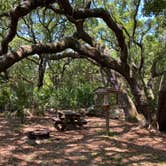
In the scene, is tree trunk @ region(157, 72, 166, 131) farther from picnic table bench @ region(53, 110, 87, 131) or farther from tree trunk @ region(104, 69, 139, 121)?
picnic table bench @ region(53, 110, 87, 131)

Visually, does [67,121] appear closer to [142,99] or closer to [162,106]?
[142,99]

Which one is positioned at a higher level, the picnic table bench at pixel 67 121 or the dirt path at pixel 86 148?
the picnic table bench at pixel 67 121

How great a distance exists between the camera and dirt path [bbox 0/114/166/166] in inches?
278

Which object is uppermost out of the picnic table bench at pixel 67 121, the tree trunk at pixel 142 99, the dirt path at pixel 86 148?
the tree trunk at pixel 142 99

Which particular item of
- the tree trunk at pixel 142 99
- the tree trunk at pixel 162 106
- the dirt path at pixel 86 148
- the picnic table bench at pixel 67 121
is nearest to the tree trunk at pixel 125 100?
the tree trunk at pixel 142 99

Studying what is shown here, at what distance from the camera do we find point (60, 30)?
24.3 metres

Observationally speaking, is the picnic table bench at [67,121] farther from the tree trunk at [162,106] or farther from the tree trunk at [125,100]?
the tree trunk at [162,106]

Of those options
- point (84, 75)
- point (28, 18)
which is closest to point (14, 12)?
point (28, 18)

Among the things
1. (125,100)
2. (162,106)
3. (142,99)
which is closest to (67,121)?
(142,99)


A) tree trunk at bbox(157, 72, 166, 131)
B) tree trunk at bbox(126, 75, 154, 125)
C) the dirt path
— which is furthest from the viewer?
tree trunk at bbox(126, 75, 154, 125)

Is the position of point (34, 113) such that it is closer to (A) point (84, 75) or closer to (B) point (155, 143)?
(B) point (155, 143)

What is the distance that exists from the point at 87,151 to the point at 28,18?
17116 mm

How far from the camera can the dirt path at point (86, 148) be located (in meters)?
7.05

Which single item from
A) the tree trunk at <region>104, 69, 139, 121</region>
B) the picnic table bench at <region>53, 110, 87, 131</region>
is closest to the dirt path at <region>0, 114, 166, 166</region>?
the picnic table bench at <region>53, 110, 87, 131</region>
